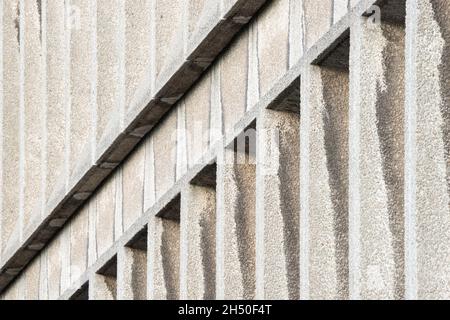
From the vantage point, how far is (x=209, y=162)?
575 inches

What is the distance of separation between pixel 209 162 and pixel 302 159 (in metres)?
1.88

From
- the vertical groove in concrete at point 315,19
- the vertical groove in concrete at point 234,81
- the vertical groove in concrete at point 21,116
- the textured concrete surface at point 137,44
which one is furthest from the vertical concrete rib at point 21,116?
the vertical groove in concrete at point 315,19

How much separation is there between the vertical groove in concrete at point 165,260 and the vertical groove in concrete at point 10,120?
166 inches

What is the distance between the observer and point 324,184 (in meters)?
12.6

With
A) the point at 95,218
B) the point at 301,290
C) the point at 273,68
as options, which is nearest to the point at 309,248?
the point at 301,290

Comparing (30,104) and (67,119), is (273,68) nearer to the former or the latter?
(67,119)

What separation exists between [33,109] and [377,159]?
25.6ft

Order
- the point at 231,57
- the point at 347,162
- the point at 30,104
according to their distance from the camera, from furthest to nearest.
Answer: the point at 30,104 < the point at 231,57 < the point at 347,162

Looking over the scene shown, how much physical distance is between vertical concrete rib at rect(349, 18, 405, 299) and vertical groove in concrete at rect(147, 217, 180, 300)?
398cm

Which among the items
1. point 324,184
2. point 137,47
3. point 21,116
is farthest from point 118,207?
point 324,184

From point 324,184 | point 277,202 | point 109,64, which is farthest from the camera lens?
point 109,64

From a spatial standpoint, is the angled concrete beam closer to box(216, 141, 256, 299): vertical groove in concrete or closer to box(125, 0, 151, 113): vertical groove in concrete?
box(125, 0, 151, 113): vertical groove in concrete

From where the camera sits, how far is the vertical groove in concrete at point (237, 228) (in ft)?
46.2

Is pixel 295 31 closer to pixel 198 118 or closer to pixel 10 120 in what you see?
pixel 198 118
